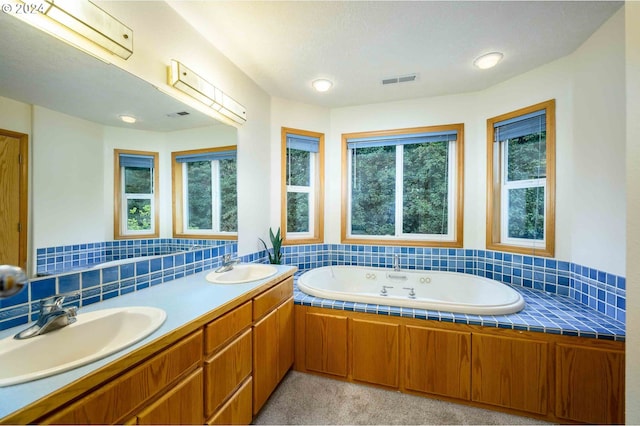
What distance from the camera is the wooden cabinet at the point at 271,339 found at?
152 cm

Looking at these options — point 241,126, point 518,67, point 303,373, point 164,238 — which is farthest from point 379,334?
point 518,67

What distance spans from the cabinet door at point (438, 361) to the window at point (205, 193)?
164 cm

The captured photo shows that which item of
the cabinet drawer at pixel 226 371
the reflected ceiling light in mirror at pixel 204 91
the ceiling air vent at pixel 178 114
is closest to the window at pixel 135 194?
the ceiling air vent at pixel 178 114

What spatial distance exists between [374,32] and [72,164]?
1.93 metres

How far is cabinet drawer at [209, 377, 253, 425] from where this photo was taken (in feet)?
4.00

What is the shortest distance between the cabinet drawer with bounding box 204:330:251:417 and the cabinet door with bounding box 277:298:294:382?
1.21ft

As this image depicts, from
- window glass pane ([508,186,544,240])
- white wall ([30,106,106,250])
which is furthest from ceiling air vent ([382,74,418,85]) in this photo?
white wall ([30,106,106,250])

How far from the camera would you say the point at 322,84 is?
237cm

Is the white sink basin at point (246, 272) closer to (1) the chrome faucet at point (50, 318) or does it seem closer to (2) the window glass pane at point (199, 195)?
(2) the window glass pane at point (199, 195)

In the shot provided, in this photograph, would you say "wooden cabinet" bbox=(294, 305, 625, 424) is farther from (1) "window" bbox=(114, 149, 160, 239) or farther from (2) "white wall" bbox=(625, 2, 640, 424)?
(1) "window" bbox=(114, 149, 160, 239)

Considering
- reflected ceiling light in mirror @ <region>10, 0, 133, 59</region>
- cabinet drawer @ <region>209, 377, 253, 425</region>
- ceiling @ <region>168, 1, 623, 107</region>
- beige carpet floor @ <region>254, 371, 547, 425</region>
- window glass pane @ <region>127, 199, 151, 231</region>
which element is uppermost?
ceiling @ <region>168, 1, 623, 107</region>

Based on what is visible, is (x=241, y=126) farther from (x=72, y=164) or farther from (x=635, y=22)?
(x=635, y=22)

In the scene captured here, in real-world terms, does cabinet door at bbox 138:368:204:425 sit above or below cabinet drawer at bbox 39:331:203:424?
below

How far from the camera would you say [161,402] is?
92 cm
